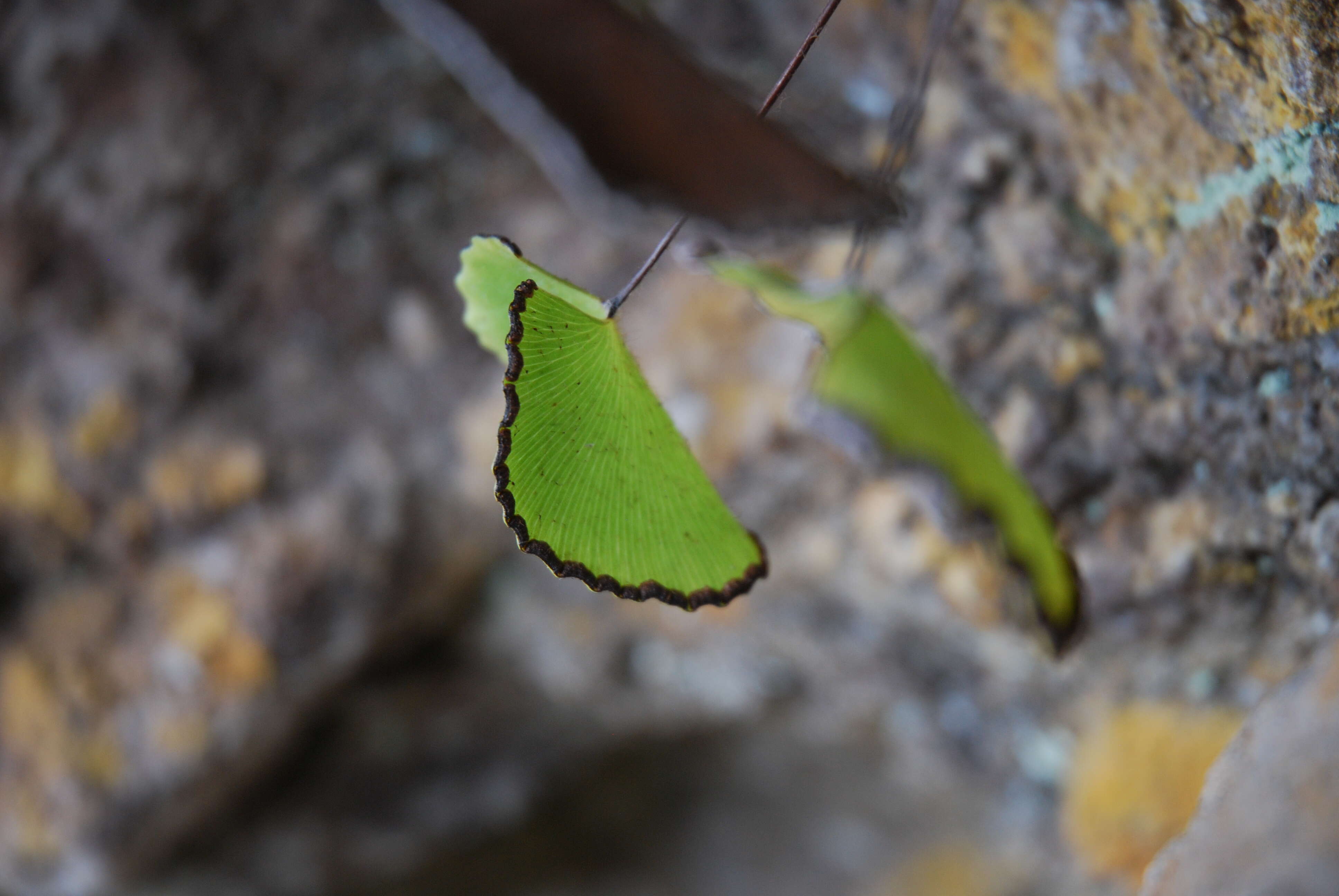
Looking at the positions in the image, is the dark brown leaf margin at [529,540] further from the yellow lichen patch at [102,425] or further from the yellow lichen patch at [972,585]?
the yellow lichen patch at [102,425]

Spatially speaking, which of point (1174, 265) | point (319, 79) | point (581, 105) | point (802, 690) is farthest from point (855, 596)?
point (319, 79)

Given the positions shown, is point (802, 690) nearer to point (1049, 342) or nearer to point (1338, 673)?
point (1049, 342)

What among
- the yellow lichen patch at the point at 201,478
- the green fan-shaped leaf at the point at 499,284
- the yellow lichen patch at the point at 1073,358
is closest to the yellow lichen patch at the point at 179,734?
the yellow lichen patch at the point at 201,478

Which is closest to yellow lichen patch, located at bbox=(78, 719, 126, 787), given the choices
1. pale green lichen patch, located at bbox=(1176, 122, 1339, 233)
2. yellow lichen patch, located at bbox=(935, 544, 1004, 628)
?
yellow lichen patch, located at bbox=(935, 544, 1004, 628)

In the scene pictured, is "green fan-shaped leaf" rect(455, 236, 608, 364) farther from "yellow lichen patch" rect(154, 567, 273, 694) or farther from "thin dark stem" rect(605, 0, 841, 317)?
"yellow lichen patch" rect(154, 567, 273, 694)

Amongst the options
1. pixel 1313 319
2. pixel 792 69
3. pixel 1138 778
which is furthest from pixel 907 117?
pixel 1138 778

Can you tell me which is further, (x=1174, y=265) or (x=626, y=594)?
(x=1174, y=265)
